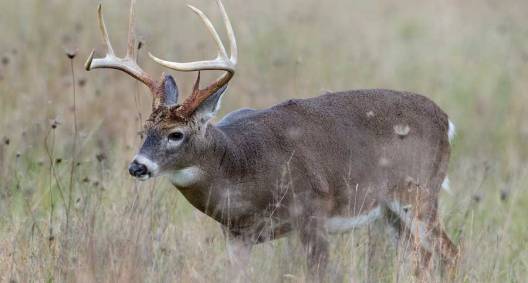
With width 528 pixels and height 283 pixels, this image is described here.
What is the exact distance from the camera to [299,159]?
23.1ft

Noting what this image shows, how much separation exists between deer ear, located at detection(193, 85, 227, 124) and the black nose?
0.50m

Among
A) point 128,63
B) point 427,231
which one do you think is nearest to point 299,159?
point 427,231

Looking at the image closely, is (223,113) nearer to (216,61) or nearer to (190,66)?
(216,61)

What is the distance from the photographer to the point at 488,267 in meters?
7.02

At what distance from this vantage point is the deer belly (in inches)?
280

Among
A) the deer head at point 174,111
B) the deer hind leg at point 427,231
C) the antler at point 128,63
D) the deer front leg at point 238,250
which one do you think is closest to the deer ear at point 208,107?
the deer head at point 174,111

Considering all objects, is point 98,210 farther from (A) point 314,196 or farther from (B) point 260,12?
(B) point 260,12

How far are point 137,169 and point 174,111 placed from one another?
0.45 meters

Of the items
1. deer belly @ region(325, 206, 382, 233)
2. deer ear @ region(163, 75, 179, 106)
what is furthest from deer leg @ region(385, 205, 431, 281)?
deer ear @ region(163, 75, 179, 106)

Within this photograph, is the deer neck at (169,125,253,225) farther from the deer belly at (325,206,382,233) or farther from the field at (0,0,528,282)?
the deer belly at (325,206,382,233)

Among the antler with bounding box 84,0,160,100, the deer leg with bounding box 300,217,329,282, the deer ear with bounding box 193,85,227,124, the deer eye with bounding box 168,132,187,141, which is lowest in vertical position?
the deer leg with bounding box 300,217,329,282

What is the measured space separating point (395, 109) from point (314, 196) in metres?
0.96

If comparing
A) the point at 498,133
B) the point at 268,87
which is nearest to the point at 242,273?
the point at 268,87

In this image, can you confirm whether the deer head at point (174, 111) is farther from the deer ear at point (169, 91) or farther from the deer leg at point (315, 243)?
the deer leg at point (315, 243)
